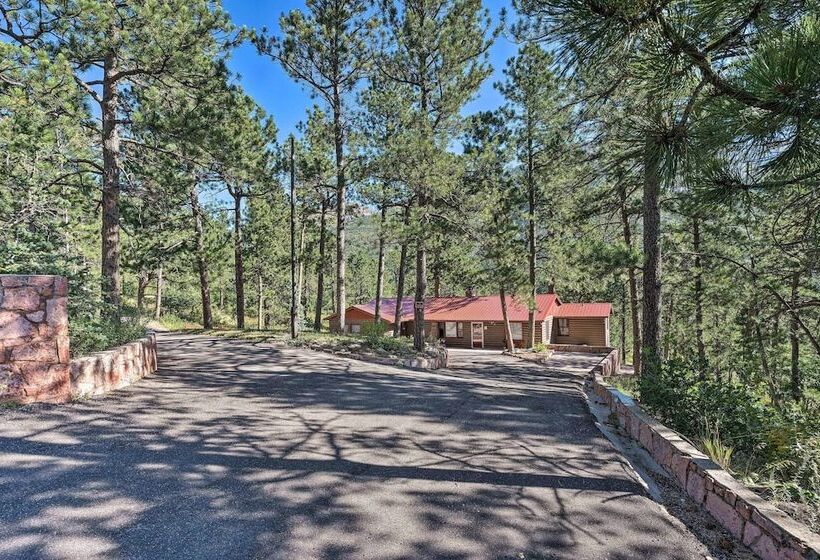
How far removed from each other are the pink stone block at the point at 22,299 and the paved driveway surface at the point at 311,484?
112cm

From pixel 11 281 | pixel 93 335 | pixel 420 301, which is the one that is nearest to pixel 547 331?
pixel 420 301

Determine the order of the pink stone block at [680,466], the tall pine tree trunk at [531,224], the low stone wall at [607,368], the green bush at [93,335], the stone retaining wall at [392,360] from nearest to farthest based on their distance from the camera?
1. the pink stone block at [680,466]
2. the green bush at [93,335]
3. the stone retaining wall at [392,360]
4. the low stone wall at [607,368]
5. the tall pine tree trunk at [531,224]

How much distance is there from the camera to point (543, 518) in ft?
9.78

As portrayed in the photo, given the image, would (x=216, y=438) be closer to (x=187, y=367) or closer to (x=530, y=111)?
(x=187, y=367)

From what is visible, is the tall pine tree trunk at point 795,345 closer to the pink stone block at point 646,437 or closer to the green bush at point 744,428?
the green bush at point 744,428

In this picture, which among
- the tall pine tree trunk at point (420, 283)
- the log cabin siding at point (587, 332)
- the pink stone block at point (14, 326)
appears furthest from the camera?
the log cabin siding at point (587, 332)

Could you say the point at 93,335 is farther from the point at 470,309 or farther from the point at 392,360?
the point at 470,309

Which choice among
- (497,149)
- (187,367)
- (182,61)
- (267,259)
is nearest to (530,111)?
(497,149)

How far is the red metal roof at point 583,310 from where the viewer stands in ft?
85.6

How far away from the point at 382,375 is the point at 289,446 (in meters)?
4.21

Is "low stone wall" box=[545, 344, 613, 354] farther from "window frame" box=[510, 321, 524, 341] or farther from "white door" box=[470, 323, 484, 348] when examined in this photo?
"white door" box=[470, 323, 484, 348]

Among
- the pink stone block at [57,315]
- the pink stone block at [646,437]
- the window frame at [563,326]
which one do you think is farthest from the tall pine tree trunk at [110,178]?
the window frame at [563,326]

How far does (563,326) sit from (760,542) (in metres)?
25.9

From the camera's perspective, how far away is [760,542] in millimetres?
2633
